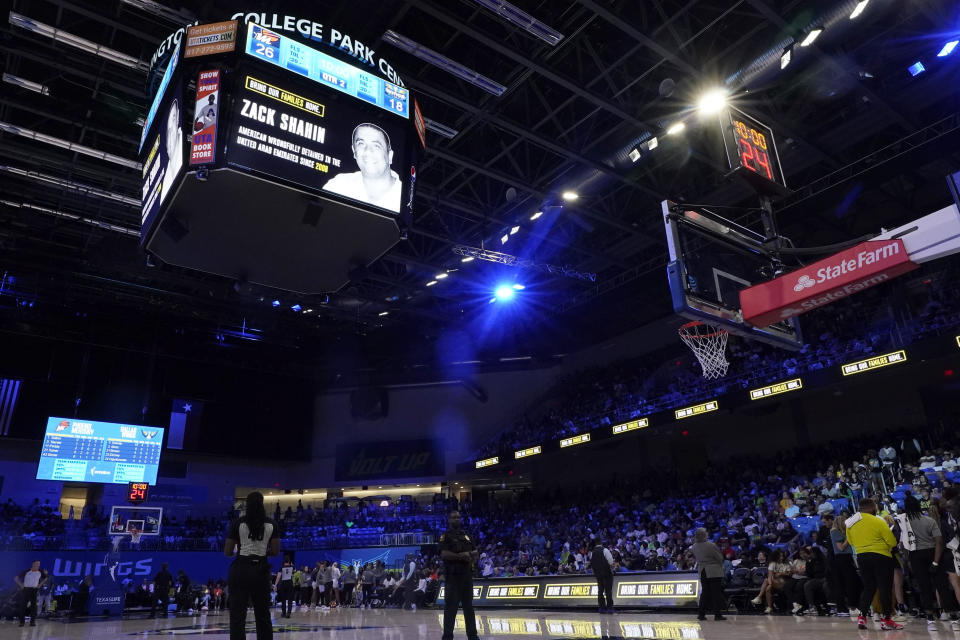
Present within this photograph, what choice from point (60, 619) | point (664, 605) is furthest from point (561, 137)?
point (60, 619)

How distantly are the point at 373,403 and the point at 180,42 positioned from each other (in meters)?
25.4

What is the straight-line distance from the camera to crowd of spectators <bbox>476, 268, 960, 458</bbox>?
58.7ft

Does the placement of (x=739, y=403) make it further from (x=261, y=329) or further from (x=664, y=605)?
(x=261, y=329)

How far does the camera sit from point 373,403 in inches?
1265

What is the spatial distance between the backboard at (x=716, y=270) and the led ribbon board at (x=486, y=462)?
19.2m

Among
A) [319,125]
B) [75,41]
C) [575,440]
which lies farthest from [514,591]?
[75,41]

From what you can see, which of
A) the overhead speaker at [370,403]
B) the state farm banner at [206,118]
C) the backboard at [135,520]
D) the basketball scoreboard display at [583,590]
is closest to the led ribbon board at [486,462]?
the overhead speaker at [370,403]

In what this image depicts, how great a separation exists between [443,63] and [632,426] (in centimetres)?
1480

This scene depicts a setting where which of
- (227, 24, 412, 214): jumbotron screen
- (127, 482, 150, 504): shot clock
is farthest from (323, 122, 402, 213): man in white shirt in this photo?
(127, 482, 150, 504): shot clock

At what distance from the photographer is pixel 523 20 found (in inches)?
449

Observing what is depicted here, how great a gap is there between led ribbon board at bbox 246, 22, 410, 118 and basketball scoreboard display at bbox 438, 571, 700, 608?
9829 mm

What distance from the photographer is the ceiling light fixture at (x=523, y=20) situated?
1104 centimetres

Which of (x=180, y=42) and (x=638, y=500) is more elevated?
(x=180, y=42)

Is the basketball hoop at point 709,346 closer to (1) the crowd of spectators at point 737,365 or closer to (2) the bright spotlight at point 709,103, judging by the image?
(1) the crowd of spectators at point 737,365
